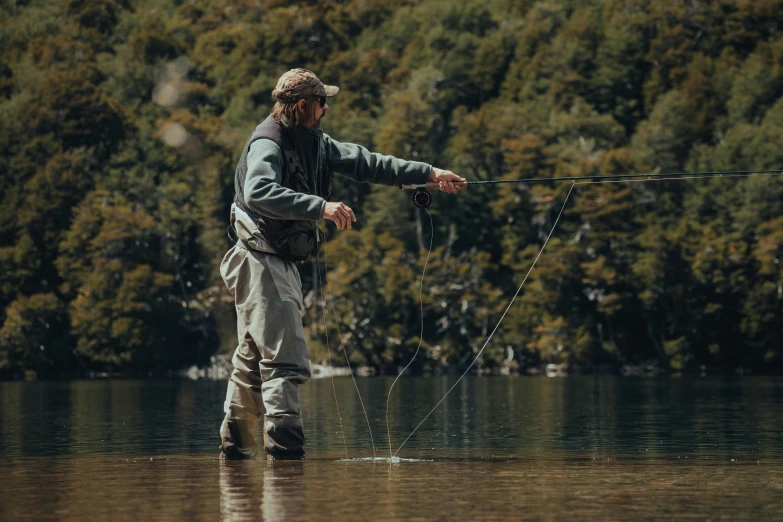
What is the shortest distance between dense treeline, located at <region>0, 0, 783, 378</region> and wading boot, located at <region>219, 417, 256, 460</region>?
44859 mm

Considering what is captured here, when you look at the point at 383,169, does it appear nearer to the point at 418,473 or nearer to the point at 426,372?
the point at 418,473

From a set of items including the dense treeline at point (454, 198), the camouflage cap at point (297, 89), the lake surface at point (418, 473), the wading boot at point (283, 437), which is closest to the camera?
the lake surface at point (418, 473)

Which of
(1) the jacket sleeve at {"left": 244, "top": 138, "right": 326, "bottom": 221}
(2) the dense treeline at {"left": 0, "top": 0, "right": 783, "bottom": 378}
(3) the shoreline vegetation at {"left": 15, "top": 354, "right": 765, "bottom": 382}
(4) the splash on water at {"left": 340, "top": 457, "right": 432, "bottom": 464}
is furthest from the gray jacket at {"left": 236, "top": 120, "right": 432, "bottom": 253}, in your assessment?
(3) the shoreline vegetation at {"left": 15, "top": 354, "right": 765, "bottom": 382}

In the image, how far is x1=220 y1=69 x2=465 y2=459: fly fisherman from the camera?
9.47 meters

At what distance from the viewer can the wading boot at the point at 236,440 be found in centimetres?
969

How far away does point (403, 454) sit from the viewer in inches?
408

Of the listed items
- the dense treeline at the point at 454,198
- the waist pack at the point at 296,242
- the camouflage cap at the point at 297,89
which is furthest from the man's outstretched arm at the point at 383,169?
the dense treeline at the point at 454,198

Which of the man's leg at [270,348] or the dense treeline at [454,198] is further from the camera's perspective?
the dense treeline at [454,198]

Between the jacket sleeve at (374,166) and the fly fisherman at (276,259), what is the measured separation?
24 mm

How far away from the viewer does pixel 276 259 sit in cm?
972

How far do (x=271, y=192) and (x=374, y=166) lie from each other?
3.14 feet

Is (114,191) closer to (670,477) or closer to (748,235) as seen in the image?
(748,235)

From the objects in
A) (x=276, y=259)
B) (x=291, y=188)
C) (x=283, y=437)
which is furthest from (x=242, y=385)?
(x=291, y=188)

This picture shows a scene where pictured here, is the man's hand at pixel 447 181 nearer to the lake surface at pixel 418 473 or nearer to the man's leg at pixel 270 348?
the man's leg at pixel 270 348
